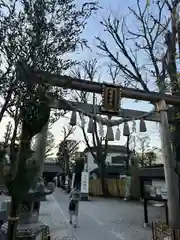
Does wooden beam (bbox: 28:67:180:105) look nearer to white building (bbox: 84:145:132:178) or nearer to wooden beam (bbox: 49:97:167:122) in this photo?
wooden beam (bbox: 49:97:167:122)

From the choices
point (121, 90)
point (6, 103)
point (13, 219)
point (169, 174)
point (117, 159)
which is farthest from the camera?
point (117, 159)

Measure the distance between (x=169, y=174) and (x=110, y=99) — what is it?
250cm

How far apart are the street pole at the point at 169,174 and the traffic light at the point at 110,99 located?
1321 mm

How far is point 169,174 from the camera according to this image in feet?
21.8

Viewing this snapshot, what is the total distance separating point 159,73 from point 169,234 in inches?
281

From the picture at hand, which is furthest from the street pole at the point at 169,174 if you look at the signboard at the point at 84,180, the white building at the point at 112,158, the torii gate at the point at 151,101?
the white building at the point at 112,158

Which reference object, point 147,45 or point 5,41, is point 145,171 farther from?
point 5,41

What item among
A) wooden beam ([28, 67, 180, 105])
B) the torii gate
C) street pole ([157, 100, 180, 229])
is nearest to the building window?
the torii gate

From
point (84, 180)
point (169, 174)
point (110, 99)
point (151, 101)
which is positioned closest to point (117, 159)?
point (84, 180)

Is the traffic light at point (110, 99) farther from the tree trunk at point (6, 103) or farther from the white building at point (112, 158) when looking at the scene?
the white building at point (112, 158)

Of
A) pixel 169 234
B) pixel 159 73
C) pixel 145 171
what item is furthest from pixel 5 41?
pixel 145 171

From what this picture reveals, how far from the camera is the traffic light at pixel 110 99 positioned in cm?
668

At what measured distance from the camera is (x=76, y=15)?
4.99 m

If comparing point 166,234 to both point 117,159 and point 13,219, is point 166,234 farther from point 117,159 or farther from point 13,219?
point 117,159
